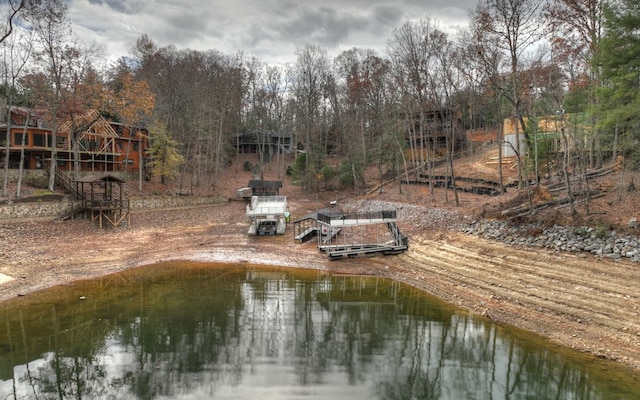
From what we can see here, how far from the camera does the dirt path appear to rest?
1177 centimetres

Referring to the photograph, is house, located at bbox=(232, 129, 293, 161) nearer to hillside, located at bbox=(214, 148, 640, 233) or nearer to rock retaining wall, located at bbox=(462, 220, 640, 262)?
hillside, located at bbox=(214, 148, 640, 233)

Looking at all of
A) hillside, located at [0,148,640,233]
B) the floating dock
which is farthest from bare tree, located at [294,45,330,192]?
the floating dock

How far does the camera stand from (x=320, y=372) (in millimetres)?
10008

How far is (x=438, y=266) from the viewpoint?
18.4 metres

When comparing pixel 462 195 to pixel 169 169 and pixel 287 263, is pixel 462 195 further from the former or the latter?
pixel 169 169

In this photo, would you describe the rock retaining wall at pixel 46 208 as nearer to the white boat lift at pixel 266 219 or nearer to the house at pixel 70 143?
the house at pixel 70 143

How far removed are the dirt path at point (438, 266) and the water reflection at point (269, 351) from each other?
1.25 metres

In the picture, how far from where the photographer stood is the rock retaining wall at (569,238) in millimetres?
13758

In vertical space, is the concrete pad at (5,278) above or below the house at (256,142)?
below

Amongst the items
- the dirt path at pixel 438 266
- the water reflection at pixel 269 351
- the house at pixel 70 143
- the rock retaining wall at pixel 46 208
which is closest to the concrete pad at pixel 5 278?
the dirt path at pixel 438 266

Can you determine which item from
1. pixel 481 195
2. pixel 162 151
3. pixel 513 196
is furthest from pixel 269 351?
pixel 162 151

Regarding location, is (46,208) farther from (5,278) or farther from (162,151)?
(162,151)

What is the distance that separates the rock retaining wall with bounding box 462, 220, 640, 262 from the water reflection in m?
5.58

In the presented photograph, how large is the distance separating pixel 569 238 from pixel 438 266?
18.8ft
